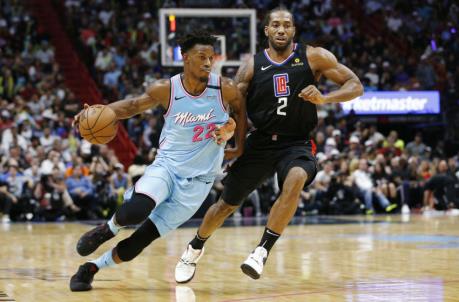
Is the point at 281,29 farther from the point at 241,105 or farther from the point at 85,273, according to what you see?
the point at 85,273

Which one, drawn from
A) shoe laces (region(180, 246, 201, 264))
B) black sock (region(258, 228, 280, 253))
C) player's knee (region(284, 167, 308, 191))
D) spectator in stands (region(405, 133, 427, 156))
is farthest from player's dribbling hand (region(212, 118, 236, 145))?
spectator in stands (region(405, 133, 427, 156))

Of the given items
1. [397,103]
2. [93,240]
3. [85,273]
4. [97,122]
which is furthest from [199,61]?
[397,103]

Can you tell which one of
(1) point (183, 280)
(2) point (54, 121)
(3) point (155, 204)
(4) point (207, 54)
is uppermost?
(4) point (207, 54)

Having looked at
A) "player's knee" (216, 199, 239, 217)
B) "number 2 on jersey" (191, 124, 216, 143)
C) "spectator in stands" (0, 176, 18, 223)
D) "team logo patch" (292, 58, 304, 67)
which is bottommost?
"spectator in stands" (0, 176, 18, 223)

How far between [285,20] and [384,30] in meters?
20.4

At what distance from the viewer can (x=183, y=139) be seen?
687 cm

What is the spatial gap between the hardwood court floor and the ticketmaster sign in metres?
9.19

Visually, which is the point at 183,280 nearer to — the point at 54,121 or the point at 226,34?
the point at 226,34

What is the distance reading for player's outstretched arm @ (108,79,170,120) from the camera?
270 inches

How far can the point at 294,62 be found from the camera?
23.9 ft

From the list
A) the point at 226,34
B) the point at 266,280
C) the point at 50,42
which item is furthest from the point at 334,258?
the point at 50,42

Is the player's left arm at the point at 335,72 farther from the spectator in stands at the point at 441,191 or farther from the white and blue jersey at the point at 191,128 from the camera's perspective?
the spectator in stands at the point at 441,191

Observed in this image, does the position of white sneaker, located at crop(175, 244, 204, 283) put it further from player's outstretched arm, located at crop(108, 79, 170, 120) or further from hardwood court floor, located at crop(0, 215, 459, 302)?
player's outstretched arm, located at crop(108, 79, 170, 120)

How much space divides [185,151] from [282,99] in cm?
93
